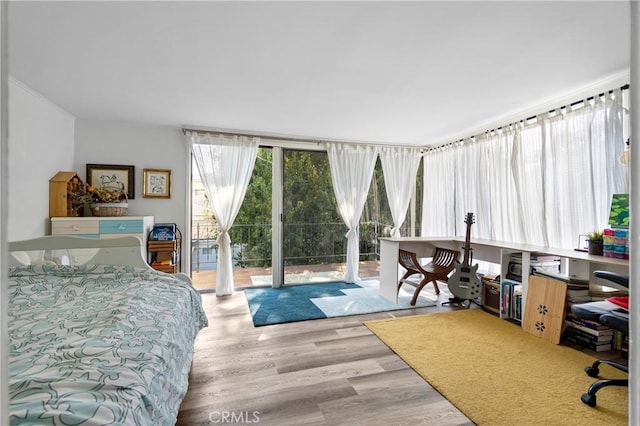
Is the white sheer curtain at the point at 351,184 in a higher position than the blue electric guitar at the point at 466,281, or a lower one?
higher

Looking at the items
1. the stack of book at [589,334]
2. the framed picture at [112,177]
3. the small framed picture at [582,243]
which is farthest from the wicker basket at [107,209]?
the small framed picture at [582,243]

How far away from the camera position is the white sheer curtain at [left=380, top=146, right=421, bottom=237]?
4844 mm

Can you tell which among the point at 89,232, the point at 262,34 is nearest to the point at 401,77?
the point at 262,34

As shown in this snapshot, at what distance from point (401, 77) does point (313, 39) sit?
0.90 metres

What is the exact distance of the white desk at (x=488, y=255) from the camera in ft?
8.10

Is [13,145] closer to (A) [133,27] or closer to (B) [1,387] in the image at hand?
(A) [133,27]

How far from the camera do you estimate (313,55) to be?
211 centimetres

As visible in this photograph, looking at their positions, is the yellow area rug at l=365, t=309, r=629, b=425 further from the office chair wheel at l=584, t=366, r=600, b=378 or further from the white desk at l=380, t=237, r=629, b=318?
the white desk at l=380, t=237, r=629, b=318

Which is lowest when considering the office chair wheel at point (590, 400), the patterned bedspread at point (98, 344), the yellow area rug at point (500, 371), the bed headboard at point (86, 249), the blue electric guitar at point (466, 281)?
the yellow area rug at point (500, 371)

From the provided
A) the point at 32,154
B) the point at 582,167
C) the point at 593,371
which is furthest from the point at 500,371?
the point at 32,154

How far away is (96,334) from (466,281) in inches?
137

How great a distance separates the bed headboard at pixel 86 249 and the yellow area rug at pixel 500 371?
7.24 ft

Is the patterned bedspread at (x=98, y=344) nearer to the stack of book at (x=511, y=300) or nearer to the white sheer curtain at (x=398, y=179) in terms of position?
the stack of book at (x=511, y=300)

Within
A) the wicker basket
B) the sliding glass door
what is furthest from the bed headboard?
the sliding glass door
